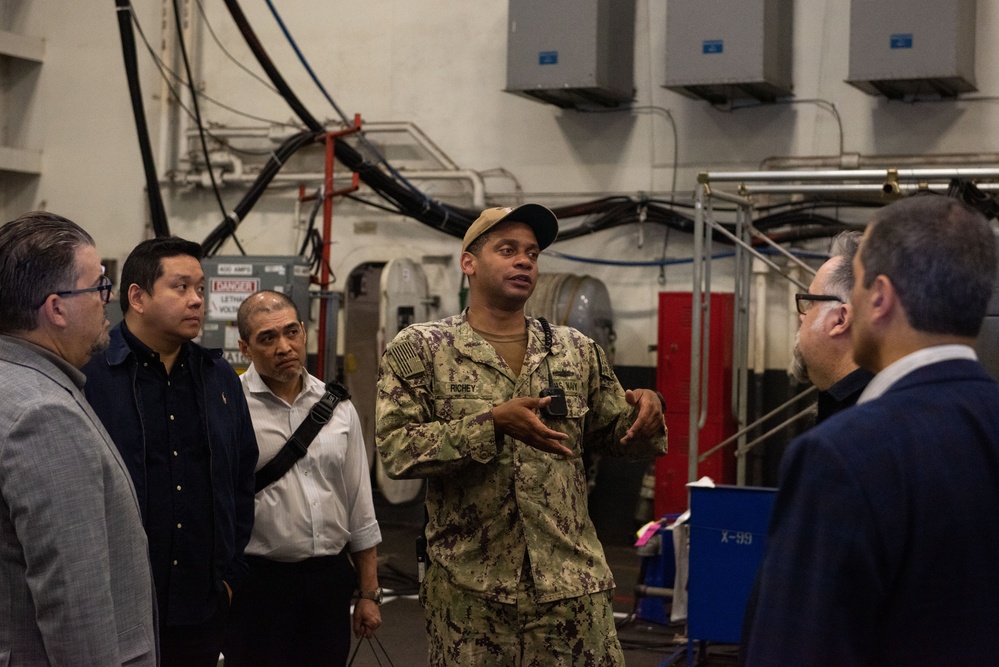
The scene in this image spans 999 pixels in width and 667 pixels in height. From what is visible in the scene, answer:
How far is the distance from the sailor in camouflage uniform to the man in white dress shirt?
20.4 inches

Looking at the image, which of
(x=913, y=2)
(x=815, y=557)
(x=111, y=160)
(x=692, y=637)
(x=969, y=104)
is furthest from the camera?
(x=111, y=160)

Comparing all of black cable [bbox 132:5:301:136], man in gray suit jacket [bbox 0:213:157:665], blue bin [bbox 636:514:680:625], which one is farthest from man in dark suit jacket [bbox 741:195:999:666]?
black cable [bbox 132:5:301:136]

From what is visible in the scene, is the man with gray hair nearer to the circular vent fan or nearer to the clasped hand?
the clasped hand

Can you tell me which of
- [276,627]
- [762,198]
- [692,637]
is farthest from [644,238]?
[276,627]

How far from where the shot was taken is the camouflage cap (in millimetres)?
2846

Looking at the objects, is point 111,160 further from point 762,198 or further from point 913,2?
point 913,2

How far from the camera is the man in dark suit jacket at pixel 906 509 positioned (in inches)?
53.4

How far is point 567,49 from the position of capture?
7.43 m

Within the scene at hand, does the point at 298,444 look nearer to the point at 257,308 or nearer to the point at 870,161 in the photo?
the point at 257,308

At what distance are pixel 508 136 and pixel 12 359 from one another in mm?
6722

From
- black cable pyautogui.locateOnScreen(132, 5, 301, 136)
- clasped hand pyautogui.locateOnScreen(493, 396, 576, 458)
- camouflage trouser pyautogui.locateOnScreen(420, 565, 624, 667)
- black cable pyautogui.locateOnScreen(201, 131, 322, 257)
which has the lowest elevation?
camouflage trouser pyautogui.locateOnScreen(420, 565, 624, 667)

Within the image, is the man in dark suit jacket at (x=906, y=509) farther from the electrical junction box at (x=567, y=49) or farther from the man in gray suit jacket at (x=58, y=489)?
the electrical junction box at (x=567, y=49)

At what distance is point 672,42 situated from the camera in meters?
7.26

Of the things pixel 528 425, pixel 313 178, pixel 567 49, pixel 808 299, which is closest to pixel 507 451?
pixel 528 425
